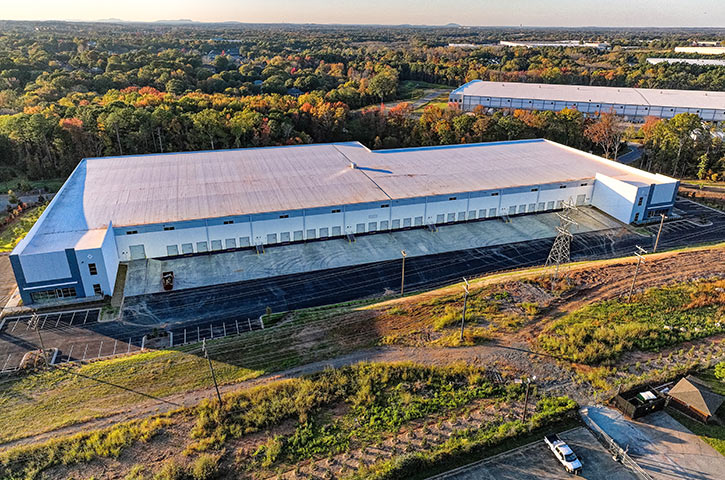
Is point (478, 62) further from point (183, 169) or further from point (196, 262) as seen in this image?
point (196, 262)

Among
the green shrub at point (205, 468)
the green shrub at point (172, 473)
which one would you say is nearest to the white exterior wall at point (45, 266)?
the green shrub at point (172, 473)

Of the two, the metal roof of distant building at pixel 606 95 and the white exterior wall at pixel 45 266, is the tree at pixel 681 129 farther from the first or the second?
the white exterior wall at pixel 45 266

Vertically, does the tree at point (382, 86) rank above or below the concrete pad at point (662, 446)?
above

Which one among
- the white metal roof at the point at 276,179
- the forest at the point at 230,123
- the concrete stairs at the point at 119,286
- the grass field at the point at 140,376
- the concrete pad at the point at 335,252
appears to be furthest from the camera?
the forest at the point at 230,123

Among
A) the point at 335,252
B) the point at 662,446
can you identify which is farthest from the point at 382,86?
the point at 662,446

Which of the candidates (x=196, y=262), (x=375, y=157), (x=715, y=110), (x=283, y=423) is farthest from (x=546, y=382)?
(x=715, y=110)

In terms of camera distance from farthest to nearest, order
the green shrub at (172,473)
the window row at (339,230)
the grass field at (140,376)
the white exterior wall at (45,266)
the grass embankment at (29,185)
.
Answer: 1. the grass embankment at (29,185)
2. the window row at (339,230)
3. the white exterior wall at (45,266)
4. the grass field at (140,376)
5. the green shrub at (172,473)

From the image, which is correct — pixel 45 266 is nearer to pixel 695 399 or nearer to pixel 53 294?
pixel 53 294
